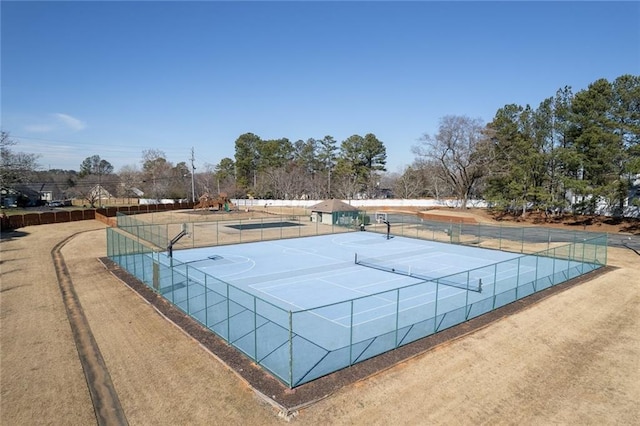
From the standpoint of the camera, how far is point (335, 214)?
48.9 meters

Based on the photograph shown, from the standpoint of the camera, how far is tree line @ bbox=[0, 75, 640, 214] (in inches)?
1737

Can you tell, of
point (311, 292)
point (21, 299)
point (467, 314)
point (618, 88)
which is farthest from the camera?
point (618, 88)

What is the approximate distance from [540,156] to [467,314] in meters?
42.7

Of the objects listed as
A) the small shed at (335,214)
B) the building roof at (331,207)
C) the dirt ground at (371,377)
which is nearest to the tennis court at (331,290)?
the dirt ground at (371,377)

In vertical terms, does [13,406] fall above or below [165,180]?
below

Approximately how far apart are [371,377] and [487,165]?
59484 millimetres

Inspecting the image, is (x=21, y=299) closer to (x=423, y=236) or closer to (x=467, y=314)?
(x=467, y=314)

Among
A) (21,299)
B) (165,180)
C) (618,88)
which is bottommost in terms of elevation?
(21,299)

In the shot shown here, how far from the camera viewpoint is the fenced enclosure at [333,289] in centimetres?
1252

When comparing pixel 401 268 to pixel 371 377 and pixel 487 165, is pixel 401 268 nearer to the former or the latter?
pixel 371 377

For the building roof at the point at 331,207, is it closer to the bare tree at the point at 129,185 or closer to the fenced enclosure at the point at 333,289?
the fenced enclosure at the point at 333,289

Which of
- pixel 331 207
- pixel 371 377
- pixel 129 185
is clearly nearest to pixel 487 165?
pixel 331 207

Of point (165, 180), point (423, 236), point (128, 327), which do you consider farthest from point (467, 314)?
point (165, 180)

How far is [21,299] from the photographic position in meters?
18.0
